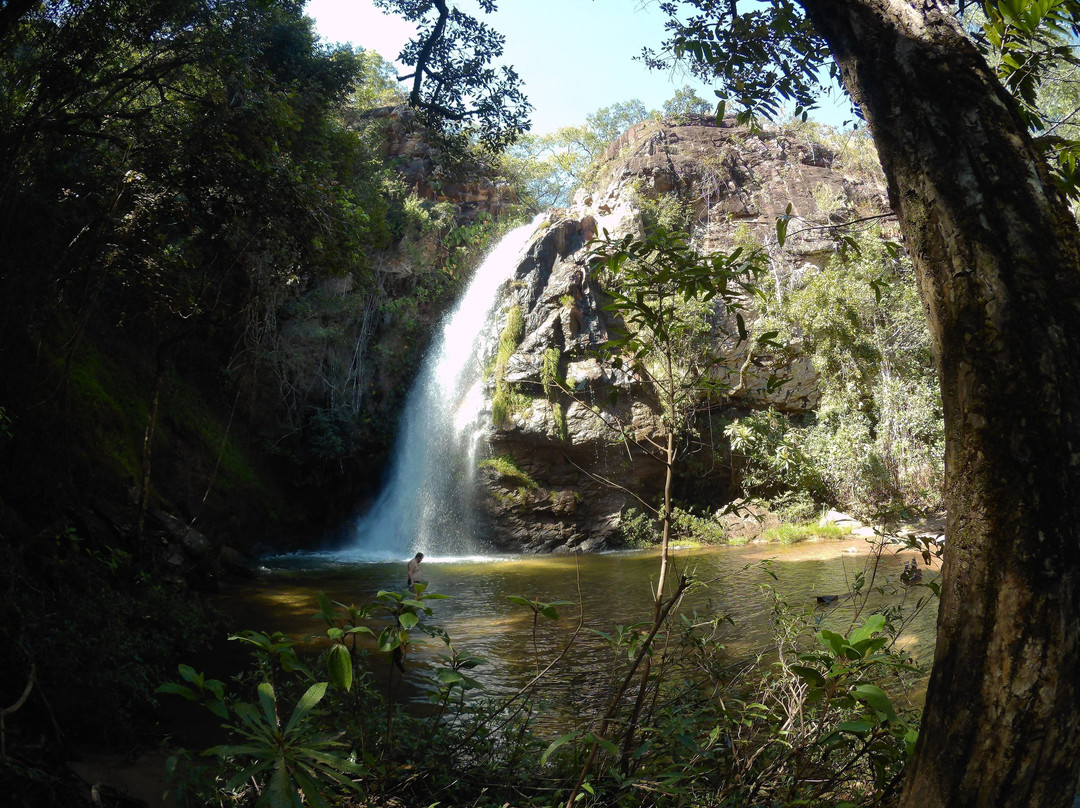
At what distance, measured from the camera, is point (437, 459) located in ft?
56.1

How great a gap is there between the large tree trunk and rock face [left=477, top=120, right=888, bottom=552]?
1203 centimetres

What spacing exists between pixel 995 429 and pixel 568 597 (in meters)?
8.07

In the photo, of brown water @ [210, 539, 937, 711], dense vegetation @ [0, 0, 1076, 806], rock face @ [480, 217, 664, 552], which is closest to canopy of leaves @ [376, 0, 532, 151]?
dense vegetation @ [0, 0, 1076, 806]

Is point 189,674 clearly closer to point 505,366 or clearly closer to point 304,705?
point 304,705

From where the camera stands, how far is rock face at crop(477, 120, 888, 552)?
16.3m

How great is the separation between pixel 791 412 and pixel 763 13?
14984 mm

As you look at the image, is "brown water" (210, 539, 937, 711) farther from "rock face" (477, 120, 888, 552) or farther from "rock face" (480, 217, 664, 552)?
"rock face" (477, 120, 888, 552)

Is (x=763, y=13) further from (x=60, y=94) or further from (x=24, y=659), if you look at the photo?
(x=60, y=94)

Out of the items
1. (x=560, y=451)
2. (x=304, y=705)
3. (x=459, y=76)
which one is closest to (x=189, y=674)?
(x=304, y=705)

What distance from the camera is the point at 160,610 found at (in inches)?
208

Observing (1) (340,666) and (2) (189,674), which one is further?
(2) (189,674)

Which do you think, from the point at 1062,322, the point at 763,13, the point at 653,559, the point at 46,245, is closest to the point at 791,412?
the point at 653,559

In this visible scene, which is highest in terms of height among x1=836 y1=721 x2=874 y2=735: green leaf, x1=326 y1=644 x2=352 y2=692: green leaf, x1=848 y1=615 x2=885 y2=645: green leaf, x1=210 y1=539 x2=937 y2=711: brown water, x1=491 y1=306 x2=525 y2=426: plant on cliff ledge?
x1=491 y1=306 x2=525 y2=426: plant on cliff ledge

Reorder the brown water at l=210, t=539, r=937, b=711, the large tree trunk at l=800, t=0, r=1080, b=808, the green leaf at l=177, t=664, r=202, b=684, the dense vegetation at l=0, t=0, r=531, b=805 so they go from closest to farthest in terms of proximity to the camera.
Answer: the large tree trunk at l=800, t=0, r=1080, b=808 < the green leaf at l=177, t=664, r=202, b=684 < the dense vegetation at l=0, t=0, r=531, b=805 < the brown water at l=210, t=539, r=937, b=711
